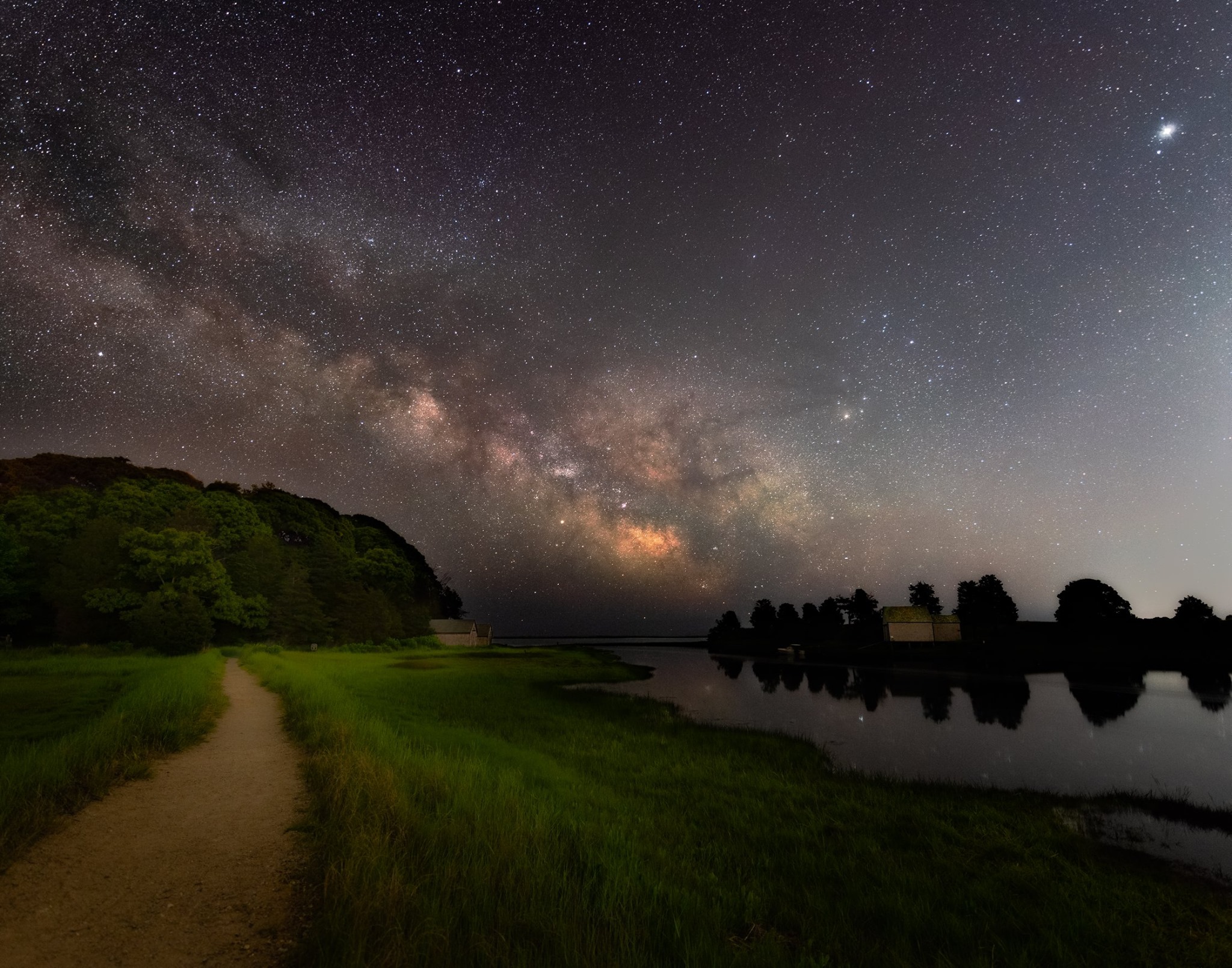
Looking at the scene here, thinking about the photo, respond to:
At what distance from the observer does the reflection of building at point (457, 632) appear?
360ft

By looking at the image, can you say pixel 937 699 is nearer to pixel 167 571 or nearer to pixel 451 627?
pixel 167 571

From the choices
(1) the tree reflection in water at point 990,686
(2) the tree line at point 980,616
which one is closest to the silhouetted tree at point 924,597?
(2) the tree line at point 980,616

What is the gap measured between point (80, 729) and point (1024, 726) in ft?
119

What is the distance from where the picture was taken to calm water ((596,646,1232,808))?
18641mm

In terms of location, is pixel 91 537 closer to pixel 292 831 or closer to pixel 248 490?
pixel 292 831

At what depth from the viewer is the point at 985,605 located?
331ft

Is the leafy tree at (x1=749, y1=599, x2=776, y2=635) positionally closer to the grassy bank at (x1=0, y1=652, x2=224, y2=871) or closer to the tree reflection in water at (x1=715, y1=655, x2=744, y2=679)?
the tree reflection in water at (x1=715, y1=655, x2=744, y2=679)

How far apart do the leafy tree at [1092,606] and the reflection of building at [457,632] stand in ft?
326

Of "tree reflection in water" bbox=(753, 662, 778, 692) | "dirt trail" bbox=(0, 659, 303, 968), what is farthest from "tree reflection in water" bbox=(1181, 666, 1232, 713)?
"dirt trail" bbox=(0, 659, 303, 968)

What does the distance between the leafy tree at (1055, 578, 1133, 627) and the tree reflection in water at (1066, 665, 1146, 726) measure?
68.4 feet

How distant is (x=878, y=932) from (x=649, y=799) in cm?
633

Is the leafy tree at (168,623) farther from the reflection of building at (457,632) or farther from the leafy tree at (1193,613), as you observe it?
the leafy tree at (1193,613)

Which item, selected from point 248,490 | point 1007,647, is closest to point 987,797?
point 1007,647

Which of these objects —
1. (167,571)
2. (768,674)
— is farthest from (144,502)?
(768,674)
